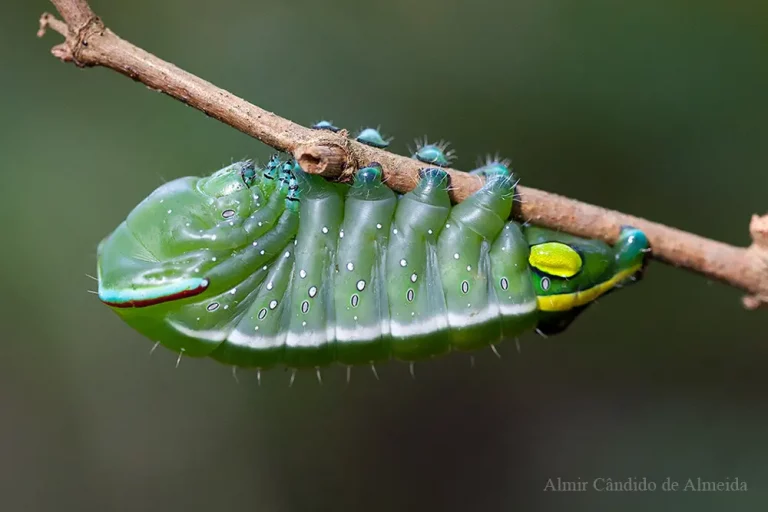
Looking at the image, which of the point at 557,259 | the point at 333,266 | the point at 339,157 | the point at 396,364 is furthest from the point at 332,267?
the point at 396,364

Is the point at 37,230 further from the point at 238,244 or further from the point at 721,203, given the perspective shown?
the point at 721,203

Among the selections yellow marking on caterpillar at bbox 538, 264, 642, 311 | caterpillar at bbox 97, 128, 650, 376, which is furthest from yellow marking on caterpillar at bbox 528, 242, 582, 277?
yellow marking on caterpillar at bbox 538, 264, 642, 311

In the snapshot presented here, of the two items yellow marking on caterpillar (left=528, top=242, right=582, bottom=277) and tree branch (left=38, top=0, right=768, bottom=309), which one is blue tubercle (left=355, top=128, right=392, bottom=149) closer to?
tree branch (left=38, top=0, right=768, bottom=309)

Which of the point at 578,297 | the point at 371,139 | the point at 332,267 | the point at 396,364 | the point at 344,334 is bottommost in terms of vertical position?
the point at 344,334

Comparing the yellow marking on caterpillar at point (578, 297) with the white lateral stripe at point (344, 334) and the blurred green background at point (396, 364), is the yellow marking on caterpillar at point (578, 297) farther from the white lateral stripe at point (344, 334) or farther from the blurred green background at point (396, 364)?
the blurred green background at point (396, 364)

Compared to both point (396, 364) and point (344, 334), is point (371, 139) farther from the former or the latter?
point (396, 364)

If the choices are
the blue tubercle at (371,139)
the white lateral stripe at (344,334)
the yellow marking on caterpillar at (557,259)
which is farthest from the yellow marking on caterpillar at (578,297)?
the blue tubercle at (371,139)

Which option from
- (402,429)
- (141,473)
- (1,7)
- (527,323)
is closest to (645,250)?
(527,323)
